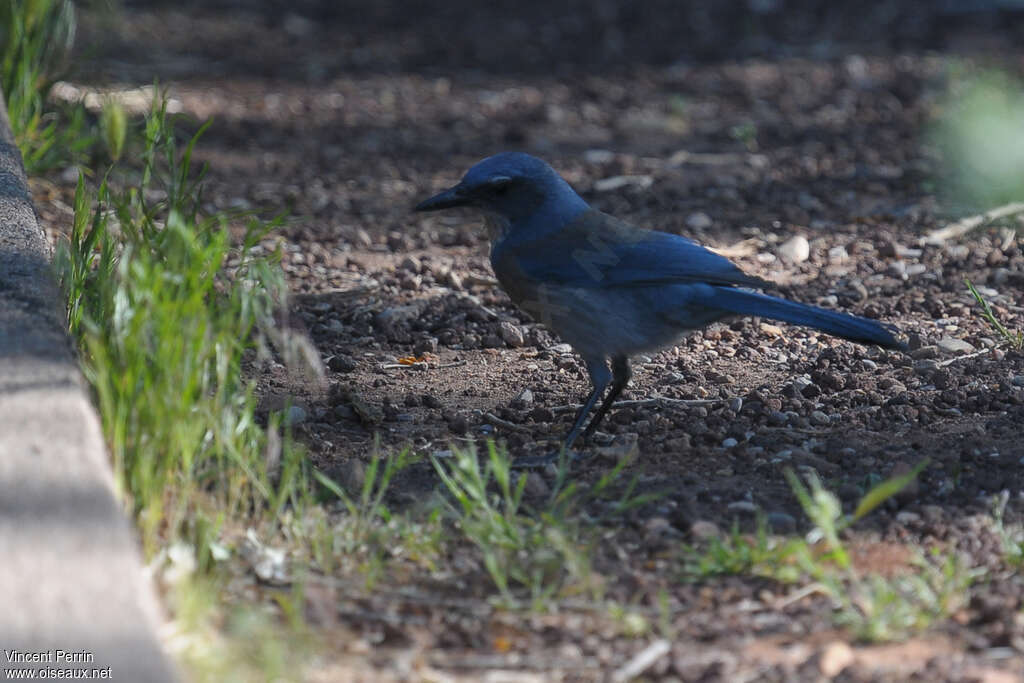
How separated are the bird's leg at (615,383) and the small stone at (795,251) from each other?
4.77ft

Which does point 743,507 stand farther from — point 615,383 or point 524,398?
point 524,398

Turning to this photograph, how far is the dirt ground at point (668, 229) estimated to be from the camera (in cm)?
246

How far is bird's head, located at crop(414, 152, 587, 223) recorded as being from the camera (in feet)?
12.6

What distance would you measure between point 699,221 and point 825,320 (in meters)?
2.16

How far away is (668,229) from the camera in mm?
5234

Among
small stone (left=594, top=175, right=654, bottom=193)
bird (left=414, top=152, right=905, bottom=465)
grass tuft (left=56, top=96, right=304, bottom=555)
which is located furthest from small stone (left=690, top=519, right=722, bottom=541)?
small stone (left=594, top=175, right=654, bottom=193)

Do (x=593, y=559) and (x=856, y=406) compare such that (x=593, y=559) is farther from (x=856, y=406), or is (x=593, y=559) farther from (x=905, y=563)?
(x=856, y=406)

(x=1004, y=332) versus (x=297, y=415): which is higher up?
(x=1004, y=332)

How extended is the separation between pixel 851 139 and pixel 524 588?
15.0 feet

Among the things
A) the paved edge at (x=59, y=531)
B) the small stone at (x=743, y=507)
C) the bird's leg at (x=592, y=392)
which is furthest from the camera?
the bird's leg at (x=592, y=392)

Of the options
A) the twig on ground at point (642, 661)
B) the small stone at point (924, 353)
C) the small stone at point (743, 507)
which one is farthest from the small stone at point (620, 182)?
the twig on ground at point (642, 661)

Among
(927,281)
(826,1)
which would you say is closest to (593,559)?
(927,281)

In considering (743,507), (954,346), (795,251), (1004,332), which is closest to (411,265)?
(795,251)

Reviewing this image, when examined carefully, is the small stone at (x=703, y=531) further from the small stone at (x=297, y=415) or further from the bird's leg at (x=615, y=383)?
the small stone at (x=297, y=415)
